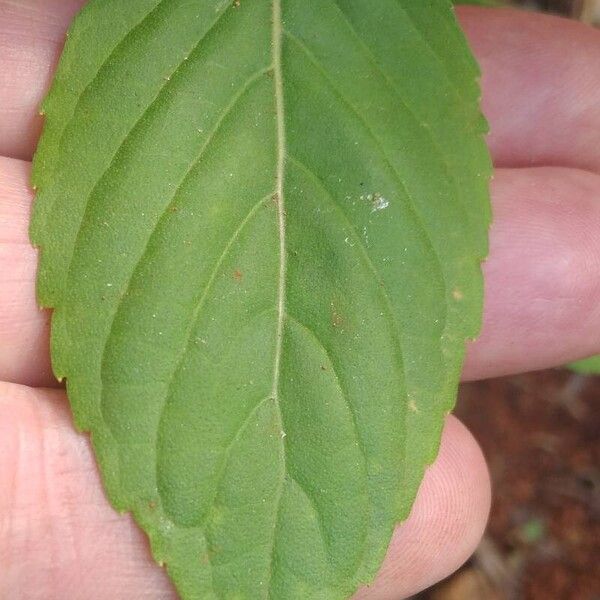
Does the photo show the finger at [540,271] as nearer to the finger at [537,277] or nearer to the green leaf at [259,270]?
the finger at [537,277]

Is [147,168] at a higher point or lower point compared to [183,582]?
higher

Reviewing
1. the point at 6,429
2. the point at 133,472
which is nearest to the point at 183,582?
the point at 133,472

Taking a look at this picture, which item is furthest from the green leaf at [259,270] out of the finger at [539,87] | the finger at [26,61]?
the finger at [539,87]

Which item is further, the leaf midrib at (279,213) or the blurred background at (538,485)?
the blurred background at (538,485)

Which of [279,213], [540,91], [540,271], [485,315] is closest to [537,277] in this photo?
[540,271]

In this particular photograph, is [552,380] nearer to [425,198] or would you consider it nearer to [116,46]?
[425,198]

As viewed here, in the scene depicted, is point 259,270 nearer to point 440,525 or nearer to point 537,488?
point 440,525
